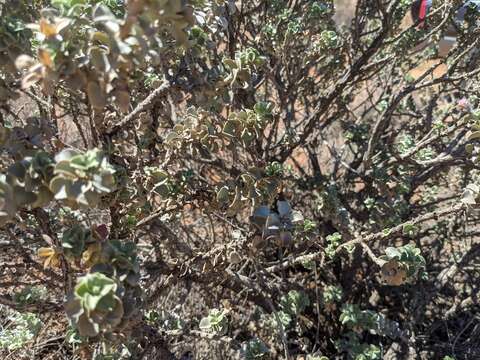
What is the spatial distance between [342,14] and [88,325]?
5.02 meters

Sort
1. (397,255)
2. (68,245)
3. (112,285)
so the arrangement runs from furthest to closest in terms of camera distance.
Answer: (397,255) → (68,245) → (112,285)

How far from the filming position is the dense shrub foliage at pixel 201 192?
0.92m

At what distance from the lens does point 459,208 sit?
1446mm

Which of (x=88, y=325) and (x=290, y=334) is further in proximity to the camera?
(x=290, y=334)

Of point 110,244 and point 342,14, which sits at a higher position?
point 342,14

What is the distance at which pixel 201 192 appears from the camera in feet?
5.24

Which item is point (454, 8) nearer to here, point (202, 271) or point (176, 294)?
point (202, 271)

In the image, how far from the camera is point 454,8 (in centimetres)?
213

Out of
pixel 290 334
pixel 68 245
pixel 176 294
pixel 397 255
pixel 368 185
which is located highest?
pixel 68 245

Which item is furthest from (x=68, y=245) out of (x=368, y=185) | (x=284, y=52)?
(x=368, y=185)

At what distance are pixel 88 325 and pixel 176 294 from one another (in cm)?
169

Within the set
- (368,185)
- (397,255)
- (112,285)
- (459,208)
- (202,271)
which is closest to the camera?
(112,285)

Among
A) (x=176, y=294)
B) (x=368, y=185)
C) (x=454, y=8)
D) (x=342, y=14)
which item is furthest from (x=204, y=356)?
(x=342, y=14)

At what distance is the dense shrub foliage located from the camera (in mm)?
915
